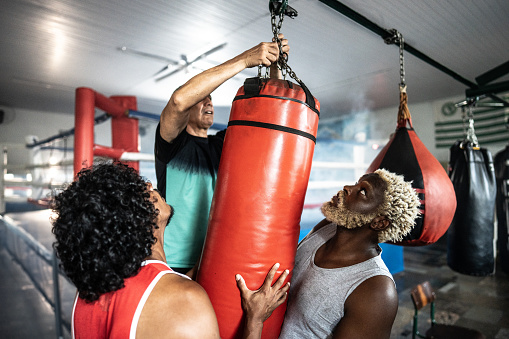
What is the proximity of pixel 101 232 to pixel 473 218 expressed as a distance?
9.27ft

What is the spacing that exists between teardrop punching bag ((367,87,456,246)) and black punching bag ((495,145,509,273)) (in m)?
3.94

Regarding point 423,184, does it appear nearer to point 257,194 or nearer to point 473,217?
point 257,194

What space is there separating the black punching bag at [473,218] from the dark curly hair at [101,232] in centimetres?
266

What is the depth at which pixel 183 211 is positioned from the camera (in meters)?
1.59

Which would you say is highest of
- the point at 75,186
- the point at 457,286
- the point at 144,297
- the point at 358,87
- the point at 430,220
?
the point at 358,87

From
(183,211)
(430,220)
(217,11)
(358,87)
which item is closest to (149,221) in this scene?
(183,211)

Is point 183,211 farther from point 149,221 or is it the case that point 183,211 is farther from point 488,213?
point 488,213

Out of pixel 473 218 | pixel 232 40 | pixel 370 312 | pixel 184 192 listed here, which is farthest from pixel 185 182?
pixel 232 40

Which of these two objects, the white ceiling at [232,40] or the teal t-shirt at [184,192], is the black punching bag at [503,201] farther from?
the teal t-shirt at [184,192]

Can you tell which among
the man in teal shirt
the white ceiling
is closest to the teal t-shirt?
the man in teal shirt

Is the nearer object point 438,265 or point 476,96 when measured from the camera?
point 476,96

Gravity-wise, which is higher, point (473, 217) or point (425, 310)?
point (473, 217)

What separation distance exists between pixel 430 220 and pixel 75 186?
1418mm

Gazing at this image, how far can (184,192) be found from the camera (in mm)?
1597
